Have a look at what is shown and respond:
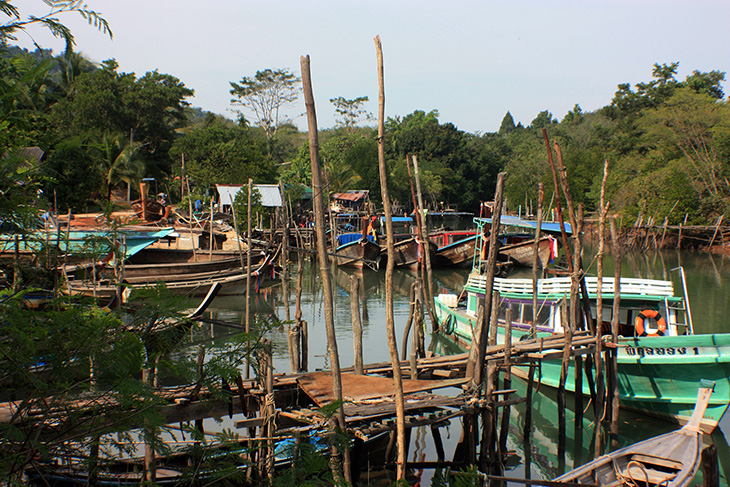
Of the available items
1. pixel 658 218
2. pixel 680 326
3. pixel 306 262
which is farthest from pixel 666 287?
pixel 658 218

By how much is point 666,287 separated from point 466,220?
2010 inches

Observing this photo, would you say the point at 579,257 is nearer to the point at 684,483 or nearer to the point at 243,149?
the point at 684,483

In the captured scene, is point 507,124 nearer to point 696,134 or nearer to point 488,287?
point 696,134

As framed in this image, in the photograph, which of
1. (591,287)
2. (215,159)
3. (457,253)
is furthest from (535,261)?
(215,159)

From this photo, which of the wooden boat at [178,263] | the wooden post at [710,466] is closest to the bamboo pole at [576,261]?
the wooden post at [710,466]

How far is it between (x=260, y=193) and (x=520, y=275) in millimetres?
13773

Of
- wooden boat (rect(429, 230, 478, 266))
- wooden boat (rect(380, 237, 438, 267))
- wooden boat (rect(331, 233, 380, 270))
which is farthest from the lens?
wooden boat (rect(429, 230, 478, 266))

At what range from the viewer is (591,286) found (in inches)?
478

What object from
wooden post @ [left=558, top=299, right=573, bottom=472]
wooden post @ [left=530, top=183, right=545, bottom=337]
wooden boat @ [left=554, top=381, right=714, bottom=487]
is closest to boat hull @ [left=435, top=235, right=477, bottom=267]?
wooden post @ [left=530, top=183, right=545, bottom=337]

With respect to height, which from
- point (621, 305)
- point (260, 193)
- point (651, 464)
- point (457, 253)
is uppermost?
point (260, 193)

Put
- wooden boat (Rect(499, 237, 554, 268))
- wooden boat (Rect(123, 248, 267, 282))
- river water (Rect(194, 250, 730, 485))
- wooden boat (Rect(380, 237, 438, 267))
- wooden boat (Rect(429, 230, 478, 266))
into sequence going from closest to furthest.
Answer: river water (Rect(194, 250, 730, 485)), wooden boat (Rect(123, 248, 267, 282)), wooden boat (Rect(499, 237, 554, 268)), wooden boat (Rect(380, 237, 438, 267)), wooden boat (Rect(429, 230, 478, 266))

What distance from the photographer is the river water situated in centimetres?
912

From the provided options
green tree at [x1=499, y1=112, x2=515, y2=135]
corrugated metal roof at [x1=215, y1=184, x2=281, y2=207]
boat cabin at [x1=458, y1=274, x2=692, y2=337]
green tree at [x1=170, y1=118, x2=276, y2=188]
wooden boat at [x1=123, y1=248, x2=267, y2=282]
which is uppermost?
green tree at [x1=499, y1=112, x2=515, y2=135]

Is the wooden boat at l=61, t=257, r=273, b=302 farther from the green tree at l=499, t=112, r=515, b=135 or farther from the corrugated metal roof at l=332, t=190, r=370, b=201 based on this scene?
the green tree at l=499, t=112, r=515, b=135
